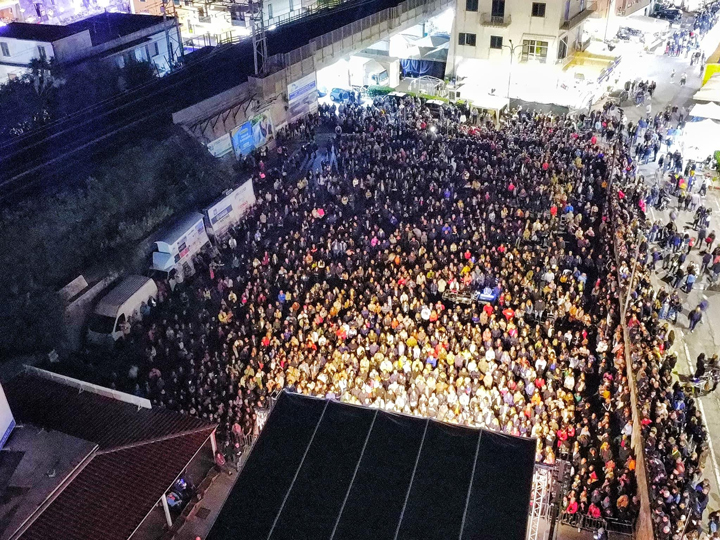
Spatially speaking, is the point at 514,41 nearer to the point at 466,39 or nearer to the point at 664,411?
the point at 466,39

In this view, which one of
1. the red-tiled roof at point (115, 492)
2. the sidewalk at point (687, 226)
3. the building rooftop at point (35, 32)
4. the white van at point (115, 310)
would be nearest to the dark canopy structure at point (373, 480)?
the red-tiled roof at point (115, 492)

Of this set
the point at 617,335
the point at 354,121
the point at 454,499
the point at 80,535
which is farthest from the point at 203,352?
the point at 354,121

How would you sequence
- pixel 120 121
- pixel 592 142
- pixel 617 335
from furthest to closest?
1. pixel 592 142
2. pixel 120 121
3. pixel 617 335

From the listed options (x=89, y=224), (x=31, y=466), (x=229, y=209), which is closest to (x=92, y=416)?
(x=31, y=466)

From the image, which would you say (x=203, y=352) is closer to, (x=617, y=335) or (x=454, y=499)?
(x=454, y=499)

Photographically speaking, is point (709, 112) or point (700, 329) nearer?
point (700, 329)

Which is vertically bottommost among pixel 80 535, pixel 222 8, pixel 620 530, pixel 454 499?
pixel 620 530

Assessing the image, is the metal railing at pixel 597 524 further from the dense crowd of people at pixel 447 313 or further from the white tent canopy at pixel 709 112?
the white tent canopy at pixel 709 112
